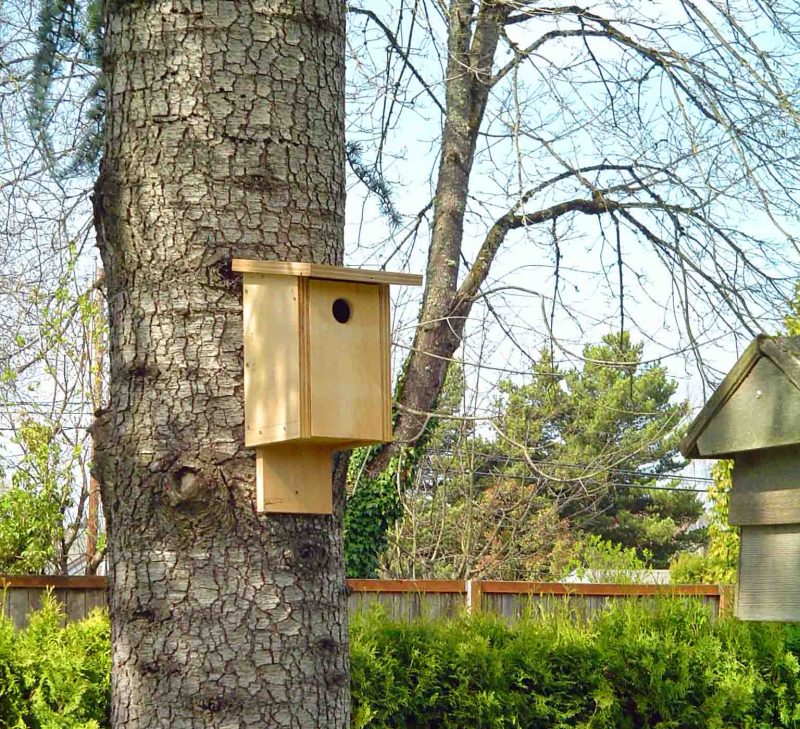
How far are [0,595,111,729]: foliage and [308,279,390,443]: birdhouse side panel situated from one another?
2140 mm

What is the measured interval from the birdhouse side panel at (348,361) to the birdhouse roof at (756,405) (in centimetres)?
125

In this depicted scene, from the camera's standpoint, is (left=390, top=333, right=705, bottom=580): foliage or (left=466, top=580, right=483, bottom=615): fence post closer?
(left=466, top=580, right=483, bottom=615): fence post

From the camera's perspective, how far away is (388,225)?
684cm

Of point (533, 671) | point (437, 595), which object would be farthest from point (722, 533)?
point (533, 671)

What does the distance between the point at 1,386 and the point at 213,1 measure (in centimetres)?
624

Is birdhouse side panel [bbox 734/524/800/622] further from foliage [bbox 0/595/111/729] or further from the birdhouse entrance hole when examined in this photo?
foliage [bbox 0/595/111/729]

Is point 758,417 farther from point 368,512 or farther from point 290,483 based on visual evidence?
point 368,512

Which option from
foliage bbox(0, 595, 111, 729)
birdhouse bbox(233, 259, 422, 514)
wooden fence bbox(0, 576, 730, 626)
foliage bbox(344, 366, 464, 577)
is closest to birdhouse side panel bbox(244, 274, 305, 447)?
birdhouse bbox(233, 259, 422, 514)

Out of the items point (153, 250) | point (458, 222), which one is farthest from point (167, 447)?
point (458, 222)

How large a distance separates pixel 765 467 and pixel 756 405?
18 cm

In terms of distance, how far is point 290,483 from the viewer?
201 centimetres

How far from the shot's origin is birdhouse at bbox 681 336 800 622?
2.93 m

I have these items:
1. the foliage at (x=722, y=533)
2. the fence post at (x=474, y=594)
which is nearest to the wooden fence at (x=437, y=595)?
the fence post at (x=474, y=594)

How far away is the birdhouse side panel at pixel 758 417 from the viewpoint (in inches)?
117
